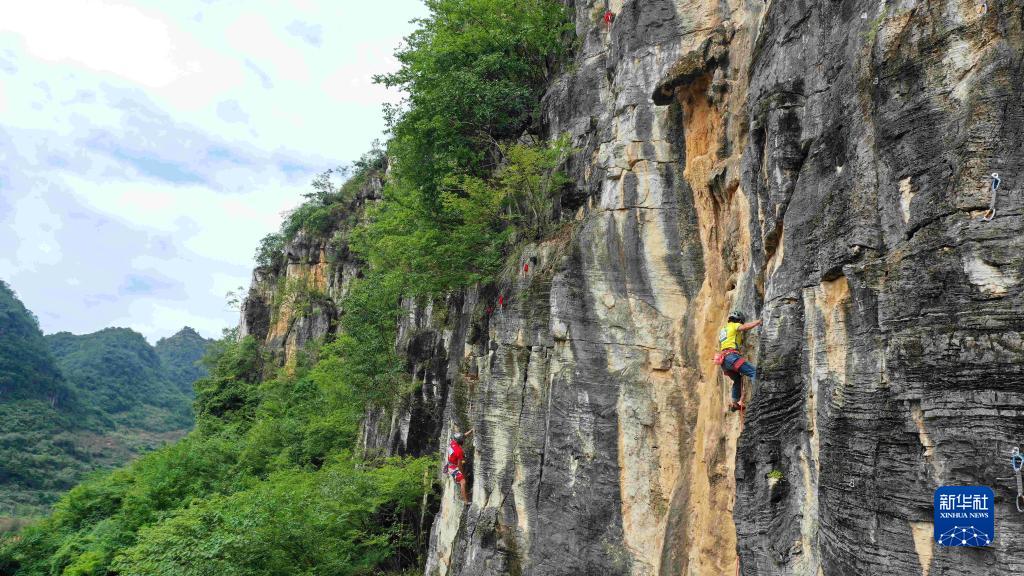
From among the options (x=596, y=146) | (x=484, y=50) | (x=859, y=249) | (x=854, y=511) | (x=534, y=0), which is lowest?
(x=854, y=511)

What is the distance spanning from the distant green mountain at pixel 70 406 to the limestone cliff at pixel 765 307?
1559 inches

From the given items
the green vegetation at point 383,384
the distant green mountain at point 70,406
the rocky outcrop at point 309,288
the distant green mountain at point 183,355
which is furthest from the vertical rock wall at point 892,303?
the distant green mountain at point 183,355

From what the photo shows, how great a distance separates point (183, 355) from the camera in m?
123

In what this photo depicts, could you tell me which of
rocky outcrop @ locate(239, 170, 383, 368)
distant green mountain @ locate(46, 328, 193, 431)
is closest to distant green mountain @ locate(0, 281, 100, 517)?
distant green mountain @ locate(46, 328, 193, 431)

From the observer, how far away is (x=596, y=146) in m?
14.5

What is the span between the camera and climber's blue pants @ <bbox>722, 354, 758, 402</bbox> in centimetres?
839

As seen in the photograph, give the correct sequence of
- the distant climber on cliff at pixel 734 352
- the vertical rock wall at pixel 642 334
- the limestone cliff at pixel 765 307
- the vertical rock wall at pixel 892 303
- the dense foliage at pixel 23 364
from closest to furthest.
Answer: the vertical rock wall at pixel 892 303, the limestone cliff at pixel 765 307, the distant climber on cliff at pixel 734 352, the vertical rock wall at pixel 642 334, the dense foliage at pixel 23 364

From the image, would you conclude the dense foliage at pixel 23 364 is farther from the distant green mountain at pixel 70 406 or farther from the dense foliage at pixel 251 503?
the dense foliage at pixel 251 503

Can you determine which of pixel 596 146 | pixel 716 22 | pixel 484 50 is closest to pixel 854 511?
pixel 716 22

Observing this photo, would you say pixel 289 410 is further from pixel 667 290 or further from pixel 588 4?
pixel 667 290

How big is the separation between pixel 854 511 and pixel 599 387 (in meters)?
5.94

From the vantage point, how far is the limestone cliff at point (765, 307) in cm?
540

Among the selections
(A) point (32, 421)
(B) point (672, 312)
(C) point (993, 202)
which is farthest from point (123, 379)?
(C) point (993, 202)

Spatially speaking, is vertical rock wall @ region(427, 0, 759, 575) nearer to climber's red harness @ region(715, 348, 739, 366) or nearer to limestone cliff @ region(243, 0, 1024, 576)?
limestone cliff @ region(243, 0, 1024, 576)
